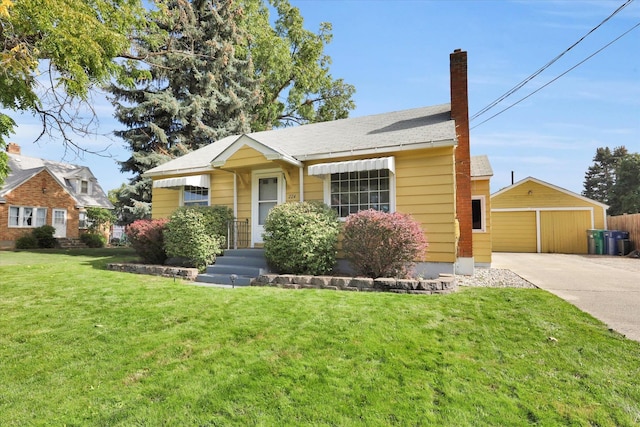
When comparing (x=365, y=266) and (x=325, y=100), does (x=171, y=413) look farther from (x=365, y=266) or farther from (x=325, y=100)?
(x=325, y=100)

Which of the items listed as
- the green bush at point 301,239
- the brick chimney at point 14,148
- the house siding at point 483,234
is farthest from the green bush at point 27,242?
the house siding at point 483,234

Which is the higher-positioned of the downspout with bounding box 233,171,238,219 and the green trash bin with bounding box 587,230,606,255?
the downspout with bounding box 233,171,238,219

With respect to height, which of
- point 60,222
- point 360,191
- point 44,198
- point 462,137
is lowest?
point 60,222

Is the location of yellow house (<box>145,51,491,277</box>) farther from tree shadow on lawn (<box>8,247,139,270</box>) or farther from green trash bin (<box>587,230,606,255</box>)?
green trash bin (<box>587,230,606,255</box>)

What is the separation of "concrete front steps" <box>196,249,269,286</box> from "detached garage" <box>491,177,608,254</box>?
49.5 feet

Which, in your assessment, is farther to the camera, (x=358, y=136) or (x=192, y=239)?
(x=358, y=136)

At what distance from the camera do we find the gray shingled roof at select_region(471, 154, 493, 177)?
10773mm

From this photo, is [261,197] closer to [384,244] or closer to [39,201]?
[384,244]

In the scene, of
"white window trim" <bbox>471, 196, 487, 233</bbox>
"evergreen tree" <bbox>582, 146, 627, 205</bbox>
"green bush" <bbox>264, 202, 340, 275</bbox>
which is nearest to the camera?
"green bush" <bbox>264, 202, 340, 275</bbox>

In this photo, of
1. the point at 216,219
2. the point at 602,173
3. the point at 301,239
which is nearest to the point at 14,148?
the point at 216,219

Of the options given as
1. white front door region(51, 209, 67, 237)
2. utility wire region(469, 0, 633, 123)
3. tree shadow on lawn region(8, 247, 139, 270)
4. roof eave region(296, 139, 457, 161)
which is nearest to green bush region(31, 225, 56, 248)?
white front door region(51, 209, 67, 237)

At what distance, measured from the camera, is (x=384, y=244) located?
6676mm

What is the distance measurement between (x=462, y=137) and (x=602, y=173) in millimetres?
47813

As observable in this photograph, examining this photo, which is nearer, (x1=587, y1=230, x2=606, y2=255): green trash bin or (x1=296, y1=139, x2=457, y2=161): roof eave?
(x1=296, y1=139, x2=457, y2=161): roof eave
